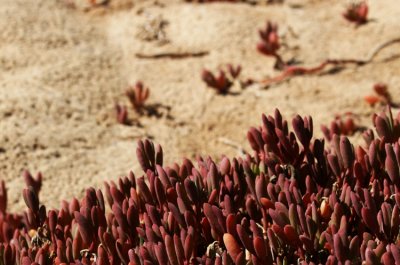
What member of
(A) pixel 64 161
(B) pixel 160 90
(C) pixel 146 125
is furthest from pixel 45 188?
(B) pixel 160 90

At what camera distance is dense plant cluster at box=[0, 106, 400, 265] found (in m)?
2.74

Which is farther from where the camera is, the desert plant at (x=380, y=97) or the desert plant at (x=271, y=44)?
the desert plant at (x=271, y=44)

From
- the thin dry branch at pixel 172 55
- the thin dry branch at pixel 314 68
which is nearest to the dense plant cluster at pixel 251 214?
the thin dry branch at pixel 314 68

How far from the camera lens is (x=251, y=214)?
310cm

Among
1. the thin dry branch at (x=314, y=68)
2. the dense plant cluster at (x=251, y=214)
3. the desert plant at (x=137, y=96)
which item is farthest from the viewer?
the thin dry branch at (x=314, y=68)

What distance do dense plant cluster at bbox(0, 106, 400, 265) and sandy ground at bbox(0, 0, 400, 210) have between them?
1.50m

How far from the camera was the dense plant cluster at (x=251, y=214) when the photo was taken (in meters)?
2.74

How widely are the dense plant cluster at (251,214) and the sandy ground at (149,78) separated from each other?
58.9 inches

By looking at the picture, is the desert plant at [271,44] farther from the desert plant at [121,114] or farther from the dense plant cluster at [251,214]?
the dense plant cluster at [251,214]

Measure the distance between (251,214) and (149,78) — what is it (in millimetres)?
3959

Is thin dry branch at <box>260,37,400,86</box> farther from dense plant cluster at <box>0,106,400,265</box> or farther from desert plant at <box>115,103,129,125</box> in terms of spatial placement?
dense plant cluster at <box>0,106,400,265</box>

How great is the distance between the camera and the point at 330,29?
24.5 feet

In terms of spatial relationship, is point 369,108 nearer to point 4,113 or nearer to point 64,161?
point 64,161

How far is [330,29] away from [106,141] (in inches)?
127
